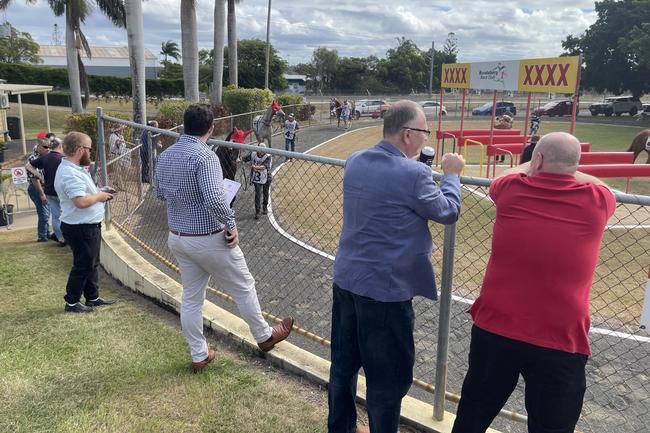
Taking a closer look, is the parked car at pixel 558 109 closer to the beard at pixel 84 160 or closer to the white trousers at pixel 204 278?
the beard at pixel 84 160

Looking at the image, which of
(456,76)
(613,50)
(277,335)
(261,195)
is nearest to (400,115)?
(277,335)

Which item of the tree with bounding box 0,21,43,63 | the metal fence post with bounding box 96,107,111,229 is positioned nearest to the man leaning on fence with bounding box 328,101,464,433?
the metal fence post with bounding box 96,107,111,229

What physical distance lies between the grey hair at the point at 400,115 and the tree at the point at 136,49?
14349 mm

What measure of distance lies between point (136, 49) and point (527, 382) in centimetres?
1528

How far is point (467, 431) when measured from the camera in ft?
7.98

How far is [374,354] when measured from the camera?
2475 millimetres

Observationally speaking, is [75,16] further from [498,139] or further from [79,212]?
[79,212]

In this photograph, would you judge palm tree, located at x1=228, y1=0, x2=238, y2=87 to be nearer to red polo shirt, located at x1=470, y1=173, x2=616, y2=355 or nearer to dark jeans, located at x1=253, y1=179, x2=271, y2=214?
dark jeans, located at x1=253, y1=179, x2=271, y2=214

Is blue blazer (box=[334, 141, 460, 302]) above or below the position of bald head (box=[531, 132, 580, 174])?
below

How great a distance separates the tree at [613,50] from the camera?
49125 mm

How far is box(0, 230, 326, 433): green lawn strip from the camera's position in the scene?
3.08 metres

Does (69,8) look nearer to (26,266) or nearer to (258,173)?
(258,173)

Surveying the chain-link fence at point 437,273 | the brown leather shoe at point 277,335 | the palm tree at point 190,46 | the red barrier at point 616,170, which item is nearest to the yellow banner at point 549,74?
the red barrier at point 616,170

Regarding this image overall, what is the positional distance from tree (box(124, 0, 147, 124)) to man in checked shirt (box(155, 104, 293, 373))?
1298 cm
